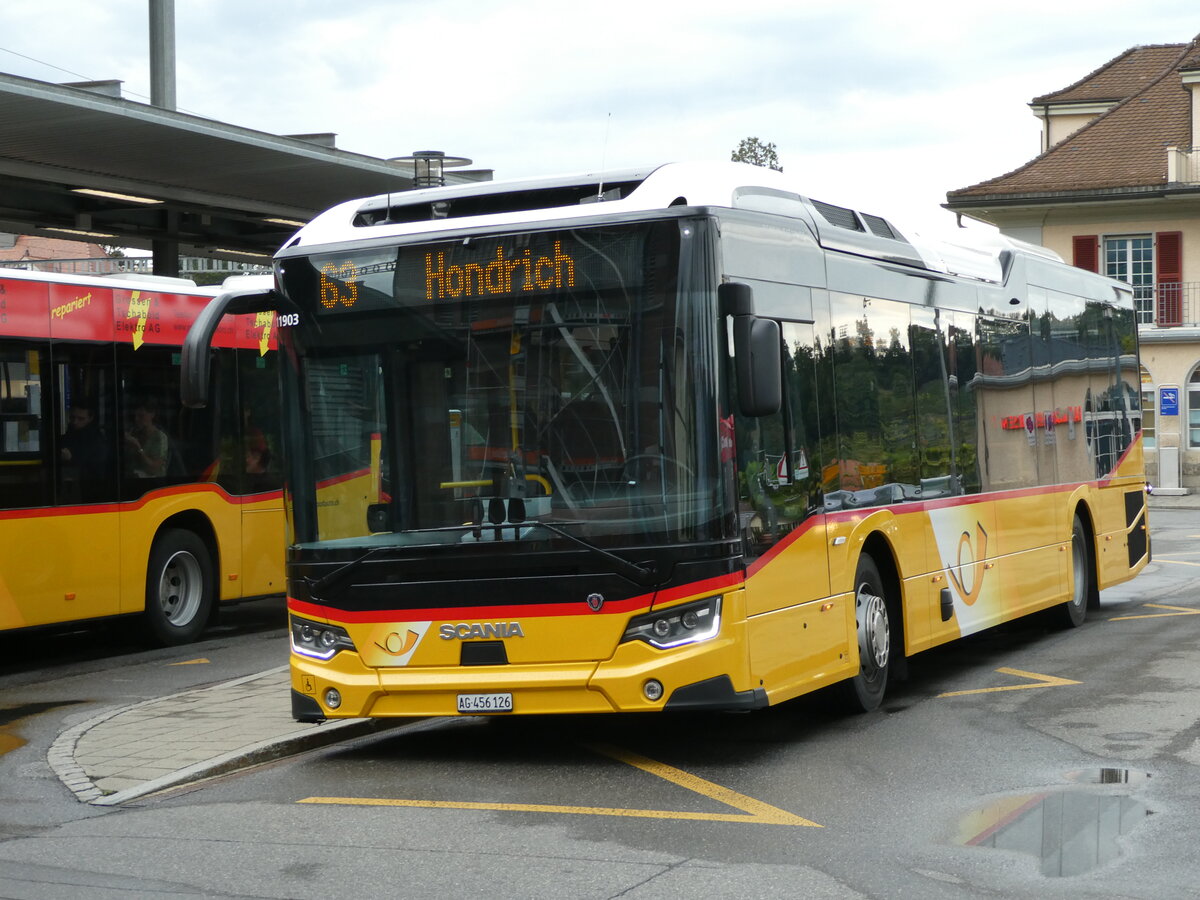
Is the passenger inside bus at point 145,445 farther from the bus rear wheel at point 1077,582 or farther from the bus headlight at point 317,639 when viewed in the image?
the bus rear wheel at point 1077,582

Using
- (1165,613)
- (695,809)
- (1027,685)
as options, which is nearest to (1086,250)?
(1165,613)

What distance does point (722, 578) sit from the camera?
826 cm

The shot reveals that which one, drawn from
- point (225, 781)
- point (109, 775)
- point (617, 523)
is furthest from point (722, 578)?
point (109, 775)

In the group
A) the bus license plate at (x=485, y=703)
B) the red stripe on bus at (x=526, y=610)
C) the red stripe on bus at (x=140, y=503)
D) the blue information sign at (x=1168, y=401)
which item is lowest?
the bus license plate at (x=485, y=703)

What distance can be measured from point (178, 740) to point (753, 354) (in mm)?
4141

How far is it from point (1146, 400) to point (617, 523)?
40.2 metres

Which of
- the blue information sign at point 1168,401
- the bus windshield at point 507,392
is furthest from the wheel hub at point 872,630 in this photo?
the blue information sign at point 1168,401

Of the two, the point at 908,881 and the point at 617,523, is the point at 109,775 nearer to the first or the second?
the point at 617,523

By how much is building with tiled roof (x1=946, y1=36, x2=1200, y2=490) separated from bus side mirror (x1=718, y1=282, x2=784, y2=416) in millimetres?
38347

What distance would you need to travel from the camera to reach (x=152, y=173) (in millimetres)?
21469

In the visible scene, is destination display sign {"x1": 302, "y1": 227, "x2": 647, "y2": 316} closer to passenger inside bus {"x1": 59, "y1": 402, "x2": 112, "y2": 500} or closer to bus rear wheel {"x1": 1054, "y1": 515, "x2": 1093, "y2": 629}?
passenger inside bus {"x1": 59, "y1": 402, "x2": 112, "y2": 500}

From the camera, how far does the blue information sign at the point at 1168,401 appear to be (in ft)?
146

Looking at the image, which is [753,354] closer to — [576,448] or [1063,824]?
[576,448]

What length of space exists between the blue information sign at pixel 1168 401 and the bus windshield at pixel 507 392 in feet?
128
